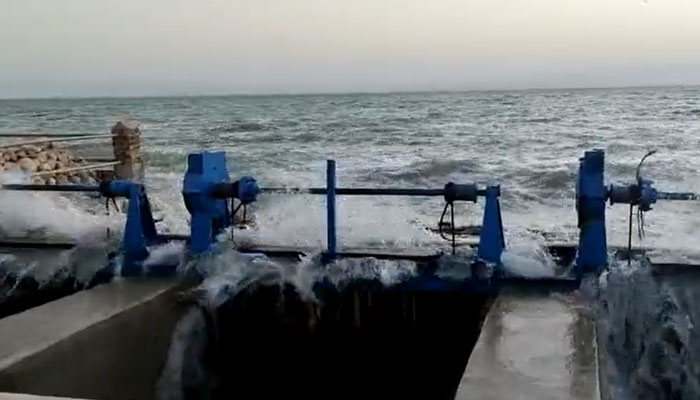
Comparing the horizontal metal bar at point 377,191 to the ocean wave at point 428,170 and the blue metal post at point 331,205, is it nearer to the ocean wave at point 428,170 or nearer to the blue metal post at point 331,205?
the blue metal post at point 331,205

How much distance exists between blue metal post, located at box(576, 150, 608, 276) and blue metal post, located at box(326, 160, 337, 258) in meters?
1.57

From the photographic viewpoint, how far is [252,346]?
5.62 meters

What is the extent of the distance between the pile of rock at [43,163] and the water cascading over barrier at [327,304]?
12749 mm

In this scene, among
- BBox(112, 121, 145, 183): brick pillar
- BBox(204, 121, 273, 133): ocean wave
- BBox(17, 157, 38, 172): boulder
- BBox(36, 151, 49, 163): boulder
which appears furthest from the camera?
BBox(204, 121, 273, 133): ocean wave

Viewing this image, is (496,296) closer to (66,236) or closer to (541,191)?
(66,236)

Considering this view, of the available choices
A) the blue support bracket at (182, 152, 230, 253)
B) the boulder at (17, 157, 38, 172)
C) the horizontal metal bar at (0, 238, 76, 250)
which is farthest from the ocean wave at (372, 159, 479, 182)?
the blue support bracket at (182, 152, 230, 253)

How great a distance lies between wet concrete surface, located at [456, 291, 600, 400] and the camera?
3512 mm

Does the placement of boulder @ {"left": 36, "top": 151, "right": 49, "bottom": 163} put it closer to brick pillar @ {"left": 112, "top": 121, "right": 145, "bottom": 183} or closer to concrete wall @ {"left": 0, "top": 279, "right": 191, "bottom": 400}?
brick pillar @ {"left": 112, "top": 121, "right": 145, "bottom": 183}

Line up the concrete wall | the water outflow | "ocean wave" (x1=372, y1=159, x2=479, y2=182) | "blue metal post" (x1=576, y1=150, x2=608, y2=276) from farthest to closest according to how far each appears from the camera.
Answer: "ocean wave" (x1=372, y1=159, x2=479, y2=182) → "blue metal post" (x1=576, y1=150, x2=608, y2=276) → the water outflow → the concrete wall

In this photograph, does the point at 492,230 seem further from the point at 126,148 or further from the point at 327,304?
the point at 126,148

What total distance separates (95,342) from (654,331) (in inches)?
129

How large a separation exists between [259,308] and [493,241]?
161cm

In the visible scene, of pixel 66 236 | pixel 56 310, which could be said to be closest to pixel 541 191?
pixel 66 236

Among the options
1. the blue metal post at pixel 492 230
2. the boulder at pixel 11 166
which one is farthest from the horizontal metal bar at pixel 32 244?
the boulder at pixel 11 166
